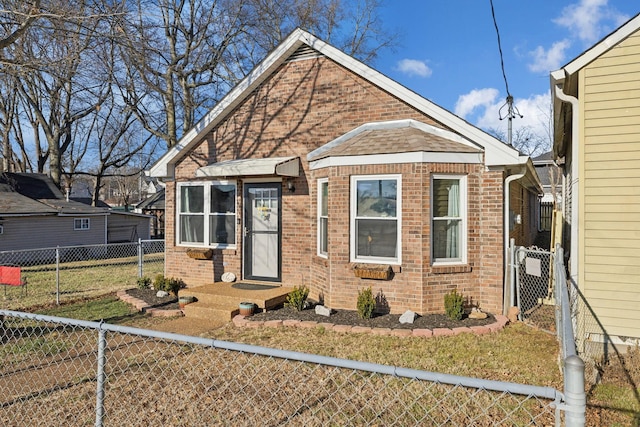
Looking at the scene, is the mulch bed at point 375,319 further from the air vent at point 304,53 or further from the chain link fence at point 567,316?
the air vent at point 304,53

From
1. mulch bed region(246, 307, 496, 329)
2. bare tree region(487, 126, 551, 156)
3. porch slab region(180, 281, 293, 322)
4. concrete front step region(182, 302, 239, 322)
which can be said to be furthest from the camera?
bare tree region(487, 126, 551, 156)

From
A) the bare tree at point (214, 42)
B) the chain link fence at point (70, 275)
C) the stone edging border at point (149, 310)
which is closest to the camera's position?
the stone edging border at point (149, 310)

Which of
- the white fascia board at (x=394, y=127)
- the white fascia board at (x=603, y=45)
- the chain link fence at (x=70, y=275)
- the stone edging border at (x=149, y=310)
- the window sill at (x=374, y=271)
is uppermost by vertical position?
the white fascia board at (x=603, y=45)

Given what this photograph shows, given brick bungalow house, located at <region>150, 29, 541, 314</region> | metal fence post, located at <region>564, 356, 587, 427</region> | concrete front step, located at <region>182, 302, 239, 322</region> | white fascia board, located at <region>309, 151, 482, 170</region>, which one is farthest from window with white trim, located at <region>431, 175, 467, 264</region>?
metal fence post, located at <region>564, 356, 587, 427</region>

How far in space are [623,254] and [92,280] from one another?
13737mm

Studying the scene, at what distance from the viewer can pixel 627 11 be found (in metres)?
9.49

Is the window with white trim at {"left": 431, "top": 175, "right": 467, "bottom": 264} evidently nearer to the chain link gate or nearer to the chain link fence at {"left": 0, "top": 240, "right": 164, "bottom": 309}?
the chain link gate

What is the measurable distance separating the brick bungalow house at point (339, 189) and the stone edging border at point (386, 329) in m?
0.80

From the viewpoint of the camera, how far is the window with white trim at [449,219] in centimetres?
744

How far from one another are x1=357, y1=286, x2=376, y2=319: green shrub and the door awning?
3.04 m

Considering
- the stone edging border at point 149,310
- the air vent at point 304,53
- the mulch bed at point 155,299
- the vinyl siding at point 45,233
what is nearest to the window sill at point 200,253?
the mulch bed at point 155,299

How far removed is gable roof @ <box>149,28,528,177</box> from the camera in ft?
24.1

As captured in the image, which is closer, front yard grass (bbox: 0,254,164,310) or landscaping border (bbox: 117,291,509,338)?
landscaping border (bbox: 117,291,509,338)

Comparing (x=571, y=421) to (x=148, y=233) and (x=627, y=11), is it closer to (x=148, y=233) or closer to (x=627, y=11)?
(x=627, y=11)
